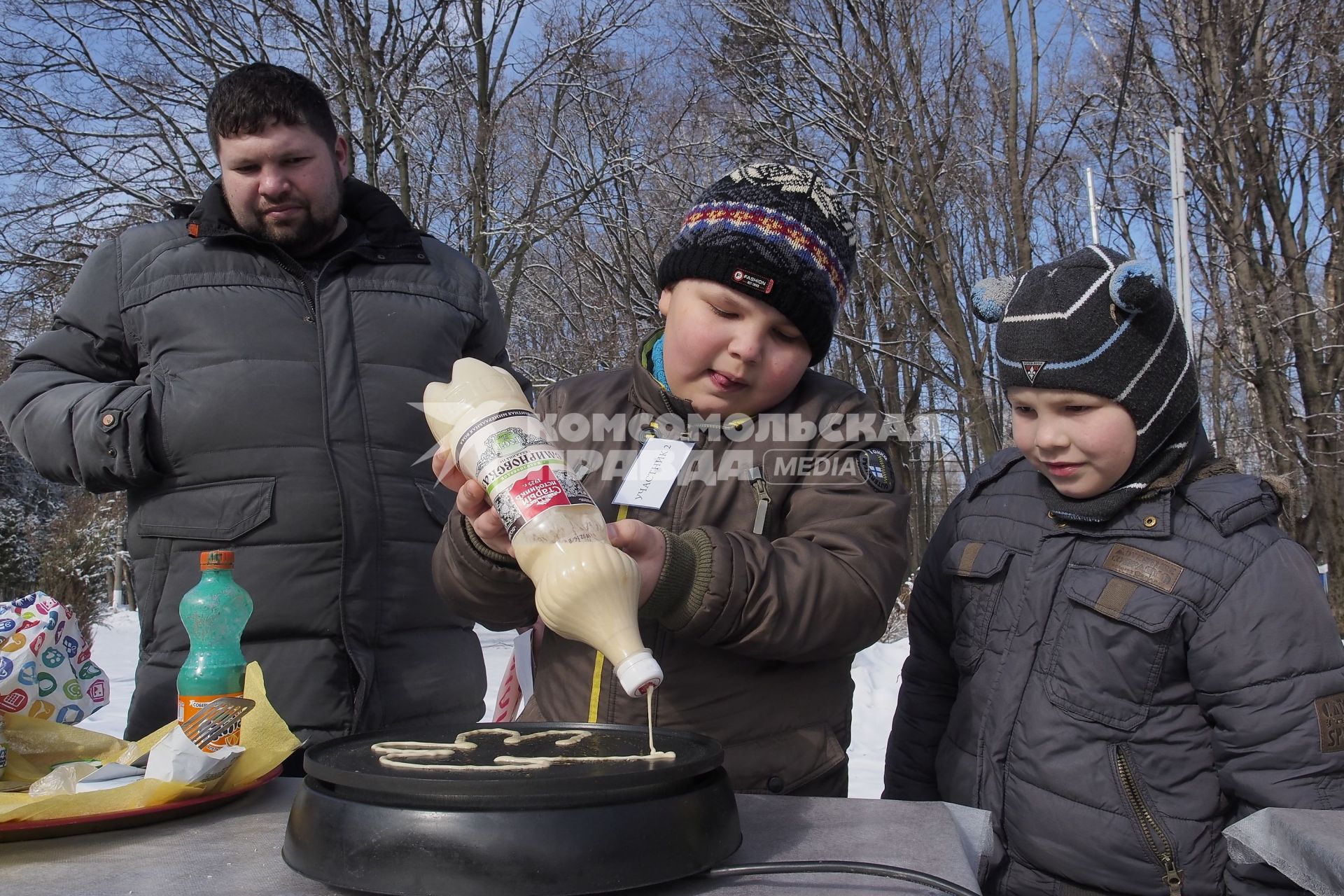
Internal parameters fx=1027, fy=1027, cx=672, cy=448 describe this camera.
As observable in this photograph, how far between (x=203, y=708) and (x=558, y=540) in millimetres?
600

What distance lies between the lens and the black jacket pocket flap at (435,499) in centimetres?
239

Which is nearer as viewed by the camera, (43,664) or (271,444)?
(43,664)

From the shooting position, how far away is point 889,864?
Answer: 1088mm

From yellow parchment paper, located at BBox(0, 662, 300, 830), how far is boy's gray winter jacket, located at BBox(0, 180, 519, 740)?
58 centimetres

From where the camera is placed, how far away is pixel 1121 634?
6.16 ft

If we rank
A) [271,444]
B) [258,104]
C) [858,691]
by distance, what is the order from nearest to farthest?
[271,444] < [258,104] < [858,691]

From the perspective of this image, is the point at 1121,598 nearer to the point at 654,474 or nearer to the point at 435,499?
the point at 654,474

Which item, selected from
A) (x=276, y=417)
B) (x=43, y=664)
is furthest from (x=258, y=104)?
(x=43, y=664)

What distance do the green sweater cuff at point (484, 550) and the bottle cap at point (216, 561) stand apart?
16.1 inches

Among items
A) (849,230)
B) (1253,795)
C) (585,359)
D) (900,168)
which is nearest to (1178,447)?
(1253,795)

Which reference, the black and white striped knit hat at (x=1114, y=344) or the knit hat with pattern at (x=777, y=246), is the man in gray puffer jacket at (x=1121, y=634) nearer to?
the black and white striped knit hat at (x=1114, y=344)

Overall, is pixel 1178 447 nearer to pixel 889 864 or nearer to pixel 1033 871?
pixel 1033 871

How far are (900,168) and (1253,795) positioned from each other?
372 inches

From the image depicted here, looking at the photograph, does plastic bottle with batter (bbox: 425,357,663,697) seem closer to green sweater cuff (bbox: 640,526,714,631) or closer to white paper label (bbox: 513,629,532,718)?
green sweater cuff (bbox: 640,526,714,631)
